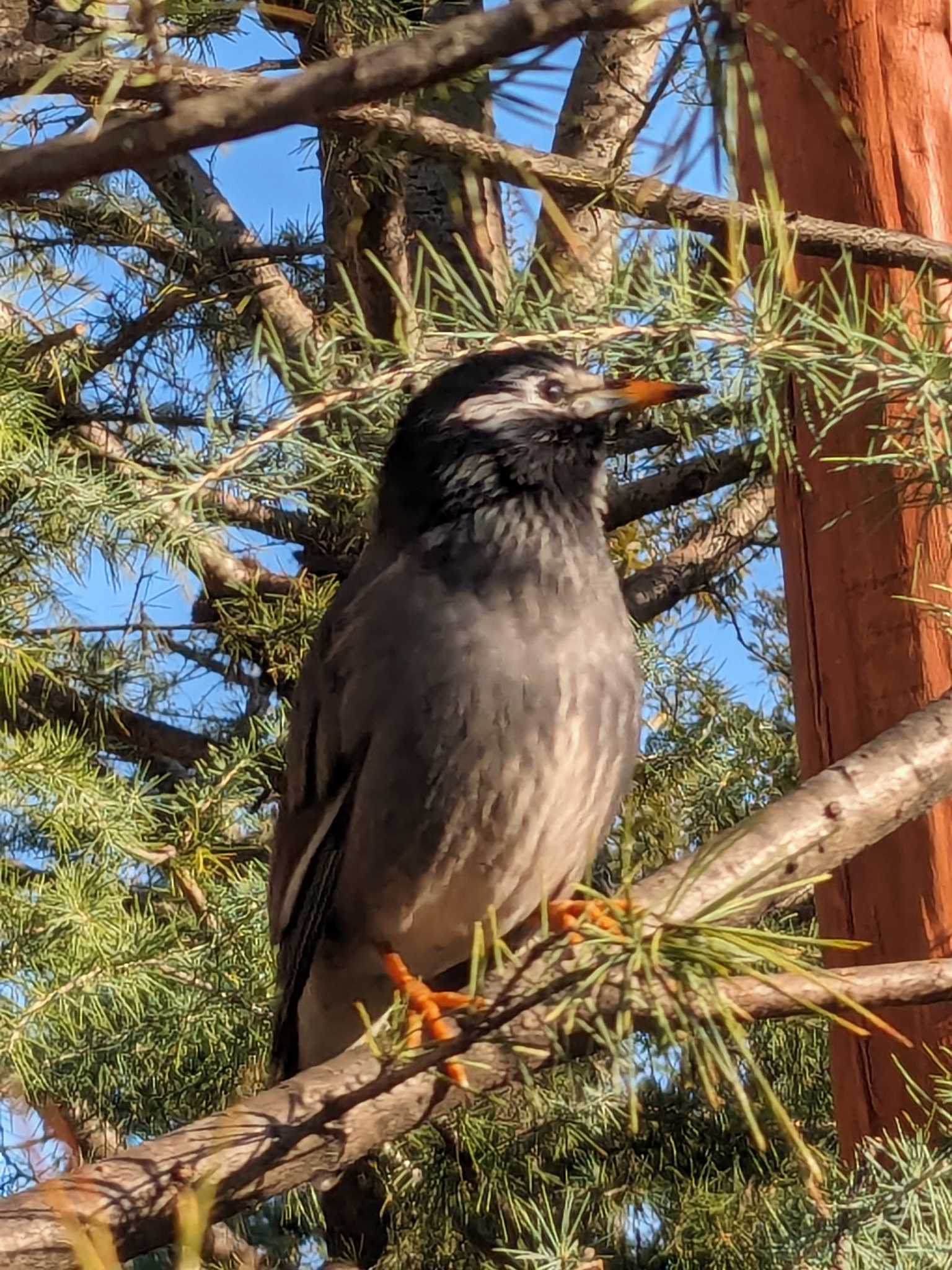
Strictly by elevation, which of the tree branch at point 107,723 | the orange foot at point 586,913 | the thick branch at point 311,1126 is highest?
the tree branch at point 107,723

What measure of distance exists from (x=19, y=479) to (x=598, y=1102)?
4.44 ft

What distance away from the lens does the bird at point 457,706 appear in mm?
1922

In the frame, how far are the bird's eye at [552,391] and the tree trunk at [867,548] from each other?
0.34 metres

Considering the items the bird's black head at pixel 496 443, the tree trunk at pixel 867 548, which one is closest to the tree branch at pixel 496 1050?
the tree trunk at pixel 867 548

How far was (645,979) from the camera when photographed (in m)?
1.04

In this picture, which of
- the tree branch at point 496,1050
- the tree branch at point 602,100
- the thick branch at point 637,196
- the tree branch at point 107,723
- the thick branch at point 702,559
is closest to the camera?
the tree branch at point 496,1050

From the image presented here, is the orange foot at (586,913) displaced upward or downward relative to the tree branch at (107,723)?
downward

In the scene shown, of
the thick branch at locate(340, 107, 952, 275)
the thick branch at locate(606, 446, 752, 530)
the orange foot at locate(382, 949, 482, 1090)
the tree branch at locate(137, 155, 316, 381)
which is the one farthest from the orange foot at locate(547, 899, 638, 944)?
the tree branch at locate(137, 155, 316, 381)

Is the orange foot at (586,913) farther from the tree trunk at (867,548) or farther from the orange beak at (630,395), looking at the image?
the orange beak at (630,395)

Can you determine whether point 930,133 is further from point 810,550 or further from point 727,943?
point 727,943

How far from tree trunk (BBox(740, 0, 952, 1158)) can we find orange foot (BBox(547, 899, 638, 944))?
0.37 m

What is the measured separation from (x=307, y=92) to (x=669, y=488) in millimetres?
2236

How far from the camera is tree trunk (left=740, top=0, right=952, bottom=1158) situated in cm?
198

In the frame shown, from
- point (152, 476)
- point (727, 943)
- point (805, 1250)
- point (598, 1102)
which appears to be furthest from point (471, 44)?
point (598, 1102)
